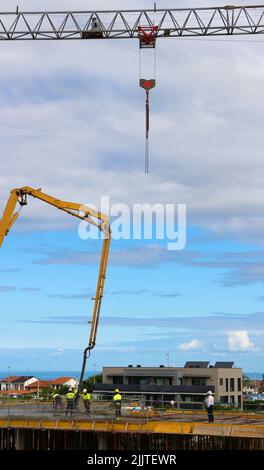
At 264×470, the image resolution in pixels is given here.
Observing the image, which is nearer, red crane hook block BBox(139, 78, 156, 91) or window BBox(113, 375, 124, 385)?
red crane hook block BBox(139, 78, 156, 91)

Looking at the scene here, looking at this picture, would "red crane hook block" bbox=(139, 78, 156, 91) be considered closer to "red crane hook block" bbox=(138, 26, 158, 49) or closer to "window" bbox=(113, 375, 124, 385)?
"red crane hook block" bbox=(138, 26, 158, 49)

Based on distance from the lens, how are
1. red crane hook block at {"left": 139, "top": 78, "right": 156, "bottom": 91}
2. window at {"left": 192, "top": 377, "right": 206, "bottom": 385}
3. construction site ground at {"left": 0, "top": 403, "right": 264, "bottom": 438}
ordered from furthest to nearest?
1. window at {"left": 192, "top": 377, "right": 206, "bottom": 385}
2. red crane hook block at {"left": 139, "top": 78, "right": 156, "bottom": 91}
3. construction site ground at {"left": 0, "top": 403, "right": 264, "bottom": 438}

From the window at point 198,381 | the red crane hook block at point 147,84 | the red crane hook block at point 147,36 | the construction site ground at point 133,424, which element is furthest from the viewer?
the window at point 198,381

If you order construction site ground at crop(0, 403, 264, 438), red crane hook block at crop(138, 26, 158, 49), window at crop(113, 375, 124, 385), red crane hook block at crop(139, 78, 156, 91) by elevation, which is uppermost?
red crane hook block at crop(138, 26, 158, 49)

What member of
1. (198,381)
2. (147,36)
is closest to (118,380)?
(198,381)

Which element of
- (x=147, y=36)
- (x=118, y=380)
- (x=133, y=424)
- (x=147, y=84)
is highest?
(x=147, y=36)

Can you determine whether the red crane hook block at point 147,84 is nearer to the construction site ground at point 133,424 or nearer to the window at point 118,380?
the construction site ground at point 133,424

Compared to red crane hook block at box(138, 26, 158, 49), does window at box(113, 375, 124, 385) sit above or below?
below

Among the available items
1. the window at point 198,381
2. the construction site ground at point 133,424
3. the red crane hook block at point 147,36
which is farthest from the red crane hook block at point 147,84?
the window at point 198,381

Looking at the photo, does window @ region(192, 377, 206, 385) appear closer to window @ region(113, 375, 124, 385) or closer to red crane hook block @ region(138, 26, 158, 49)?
window @ region(113, 375, 124, 385)

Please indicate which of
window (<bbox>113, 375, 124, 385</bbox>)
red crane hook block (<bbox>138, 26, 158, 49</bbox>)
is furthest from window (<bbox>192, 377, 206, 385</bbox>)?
red crane hook block (<bbox>138, 26, 158, 49</bbox>)

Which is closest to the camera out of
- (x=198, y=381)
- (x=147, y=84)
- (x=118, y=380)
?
(x=147, y=84)

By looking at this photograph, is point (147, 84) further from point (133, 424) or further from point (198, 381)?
point (198, 381)

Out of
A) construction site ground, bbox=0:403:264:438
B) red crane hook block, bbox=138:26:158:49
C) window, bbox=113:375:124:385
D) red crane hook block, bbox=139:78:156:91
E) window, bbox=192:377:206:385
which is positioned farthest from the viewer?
window, bbox=113:375:124:385
